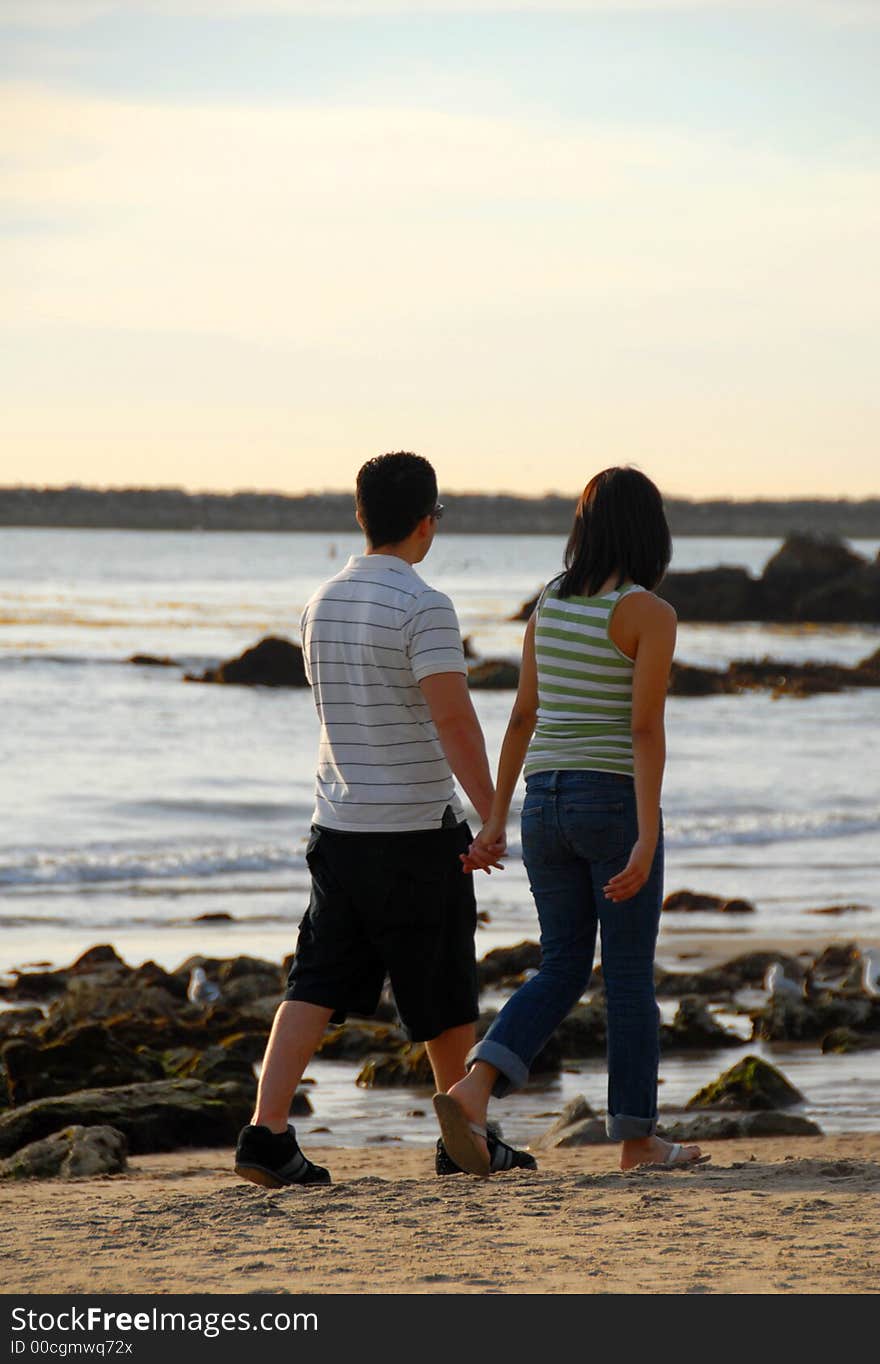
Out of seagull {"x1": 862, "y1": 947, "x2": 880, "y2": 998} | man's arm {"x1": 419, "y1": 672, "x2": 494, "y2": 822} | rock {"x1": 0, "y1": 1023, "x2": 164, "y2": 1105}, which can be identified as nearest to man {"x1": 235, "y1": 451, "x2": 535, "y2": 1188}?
man's arm {"x1": 419, "y1": 672, "x2": 494, "y2": 822}

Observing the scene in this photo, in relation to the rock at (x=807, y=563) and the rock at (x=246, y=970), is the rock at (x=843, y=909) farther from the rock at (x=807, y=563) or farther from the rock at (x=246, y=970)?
the rock at (x=807, y=563)

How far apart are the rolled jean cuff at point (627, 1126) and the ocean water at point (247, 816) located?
6.87 feet

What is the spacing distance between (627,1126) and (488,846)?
2.98 ft

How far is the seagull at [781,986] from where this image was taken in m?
8.75

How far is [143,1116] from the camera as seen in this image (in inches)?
257

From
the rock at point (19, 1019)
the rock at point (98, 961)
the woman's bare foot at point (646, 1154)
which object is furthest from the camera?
the rock at point (98, 961)

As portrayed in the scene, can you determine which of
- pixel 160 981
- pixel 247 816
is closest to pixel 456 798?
pixel 160 981

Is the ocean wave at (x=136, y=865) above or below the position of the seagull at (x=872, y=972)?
below

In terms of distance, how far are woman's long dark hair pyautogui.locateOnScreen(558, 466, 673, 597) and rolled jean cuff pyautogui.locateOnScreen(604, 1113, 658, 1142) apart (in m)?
1.40

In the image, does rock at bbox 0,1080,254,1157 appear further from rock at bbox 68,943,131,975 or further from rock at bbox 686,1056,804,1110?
rock at bbox 68,943,131,975

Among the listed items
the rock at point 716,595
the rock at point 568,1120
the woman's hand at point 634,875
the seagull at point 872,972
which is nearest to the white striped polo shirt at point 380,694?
the woman's hand at point 634,875

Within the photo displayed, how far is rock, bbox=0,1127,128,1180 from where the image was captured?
18.8 ft

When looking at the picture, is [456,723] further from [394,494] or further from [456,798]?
[394,494]
